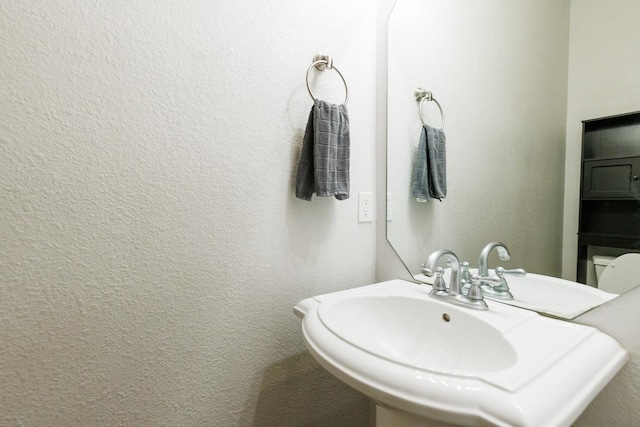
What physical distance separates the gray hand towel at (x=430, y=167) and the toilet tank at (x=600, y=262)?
1.42 feet

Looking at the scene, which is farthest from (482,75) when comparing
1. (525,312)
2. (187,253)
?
(187,253)

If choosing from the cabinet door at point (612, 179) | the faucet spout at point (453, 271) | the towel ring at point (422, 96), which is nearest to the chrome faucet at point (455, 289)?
the faucet spout at point (453, 271)

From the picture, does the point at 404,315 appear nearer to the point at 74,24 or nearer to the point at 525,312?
the point at 525,312

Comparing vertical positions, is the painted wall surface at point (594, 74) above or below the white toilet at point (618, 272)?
above

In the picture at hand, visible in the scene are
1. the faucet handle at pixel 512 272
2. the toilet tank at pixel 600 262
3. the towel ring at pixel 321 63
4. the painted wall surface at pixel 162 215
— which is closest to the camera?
the painted wall surface at pixel 162 215

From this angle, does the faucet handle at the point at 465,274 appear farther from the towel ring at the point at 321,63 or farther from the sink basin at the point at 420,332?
the towel ring at the point at 321,63

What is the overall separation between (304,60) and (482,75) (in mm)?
576

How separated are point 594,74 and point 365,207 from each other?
730mm

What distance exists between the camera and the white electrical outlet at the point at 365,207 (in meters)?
1.16

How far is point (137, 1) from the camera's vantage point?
73cm

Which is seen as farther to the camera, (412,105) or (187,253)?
(412,105)

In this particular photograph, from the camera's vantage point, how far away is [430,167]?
1.10 metres

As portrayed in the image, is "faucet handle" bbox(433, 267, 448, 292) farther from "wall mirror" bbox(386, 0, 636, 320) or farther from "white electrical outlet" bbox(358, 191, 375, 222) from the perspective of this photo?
"white electrical outlet" bbox(358, 191, 375, 222)

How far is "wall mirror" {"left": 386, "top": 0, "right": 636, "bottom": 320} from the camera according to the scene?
83 cm
